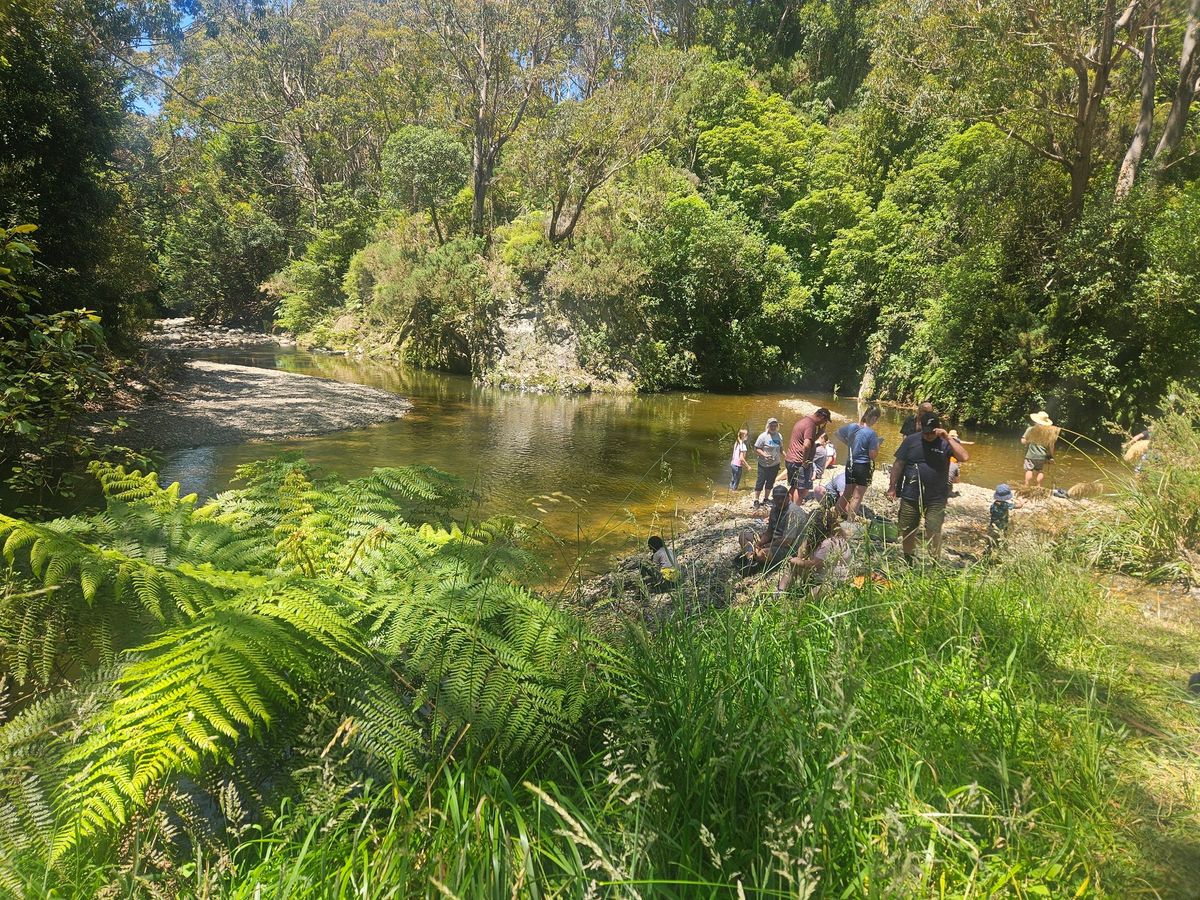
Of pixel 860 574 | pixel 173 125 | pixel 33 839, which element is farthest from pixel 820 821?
pixel 173 125

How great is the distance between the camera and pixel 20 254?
11.3 feet

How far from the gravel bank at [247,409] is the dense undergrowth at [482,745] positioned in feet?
32.6

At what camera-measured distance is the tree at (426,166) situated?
2927 centimetres

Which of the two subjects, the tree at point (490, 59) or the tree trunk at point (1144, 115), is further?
the tree at point (490, 59)

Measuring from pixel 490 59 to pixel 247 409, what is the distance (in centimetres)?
1920

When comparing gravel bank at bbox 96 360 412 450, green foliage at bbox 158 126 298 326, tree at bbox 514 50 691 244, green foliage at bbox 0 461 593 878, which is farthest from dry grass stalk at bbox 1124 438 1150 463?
green foliage at bbox 158 126 298 326

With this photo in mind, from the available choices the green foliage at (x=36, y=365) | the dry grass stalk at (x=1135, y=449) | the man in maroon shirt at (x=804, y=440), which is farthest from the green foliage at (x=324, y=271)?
the dry grass stalk at (x=1135, y=449)

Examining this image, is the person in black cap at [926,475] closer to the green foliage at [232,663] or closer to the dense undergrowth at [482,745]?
the dense undergrowth at [482,745]

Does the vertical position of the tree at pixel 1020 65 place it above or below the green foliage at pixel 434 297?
above

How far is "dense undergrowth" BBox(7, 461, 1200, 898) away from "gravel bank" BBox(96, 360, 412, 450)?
9.94m

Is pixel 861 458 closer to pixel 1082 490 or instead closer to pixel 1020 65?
pixel 1082 490

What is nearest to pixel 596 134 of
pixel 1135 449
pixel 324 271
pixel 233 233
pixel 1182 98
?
pixel 1182 98

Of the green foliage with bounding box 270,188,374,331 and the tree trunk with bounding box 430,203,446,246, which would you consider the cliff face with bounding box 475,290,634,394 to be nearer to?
the tree trunk with bounding box 430,203,446,246

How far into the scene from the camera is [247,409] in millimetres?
15062
